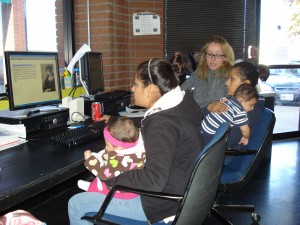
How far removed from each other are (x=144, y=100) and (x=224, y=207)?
128 centimetres

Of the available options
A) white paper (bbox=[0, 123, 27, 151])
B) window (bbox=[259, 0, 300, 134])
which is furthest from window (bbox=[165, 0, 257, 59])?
white paper (bbox=[0, 123, 27, 151])

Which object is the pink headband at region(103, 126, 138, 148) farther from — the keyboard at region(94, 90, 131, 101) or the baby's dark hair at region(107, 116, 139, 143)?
the keyboard at region(94, 90, 131, 101)

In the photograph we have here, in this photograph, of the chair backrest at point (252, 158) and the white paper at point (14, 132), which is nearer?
the white paper at point (14, 132)

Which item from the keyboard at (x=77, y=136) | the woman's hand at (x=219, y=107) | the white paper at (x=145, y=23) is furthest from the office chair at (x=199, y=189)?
the white paper at (x=145, y=23)

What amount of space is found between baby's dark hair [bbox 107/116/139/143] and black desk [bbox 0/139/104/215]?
219 millimetres

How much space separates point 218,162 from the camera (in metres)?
1.39

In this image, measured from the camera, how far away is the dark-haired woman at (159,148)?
1.30 meters

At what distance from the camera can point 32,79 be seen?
6.93ft

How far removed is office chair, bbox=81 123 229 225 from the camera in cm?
126

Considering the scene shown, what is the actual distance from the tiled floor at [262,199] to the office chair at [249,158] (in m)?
0.26

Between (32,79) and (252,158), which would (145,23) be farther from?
(252,158)

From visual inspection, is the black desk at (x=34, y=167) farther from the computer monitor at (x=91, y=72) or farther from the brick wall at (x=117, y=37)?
the brick wall at (x=117, y=37)

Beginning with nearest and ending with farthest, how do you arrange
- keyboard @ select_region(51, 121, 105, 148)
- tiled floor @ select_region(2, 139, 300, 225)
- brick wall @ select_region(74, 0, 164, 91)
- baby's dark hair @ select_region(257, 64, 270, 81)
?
1. keyboard @ select_region(51, 121, 105, 148)
2. tiled floor @ select_region(2, 139, 300, 225)
3. brick wall @ select_region(74, 0, 164, 91)
4. baby's dark hair @ select_region(257, 64, 270, 81)

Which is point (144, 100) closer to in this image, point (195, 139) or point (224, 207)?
point (195, 139)
